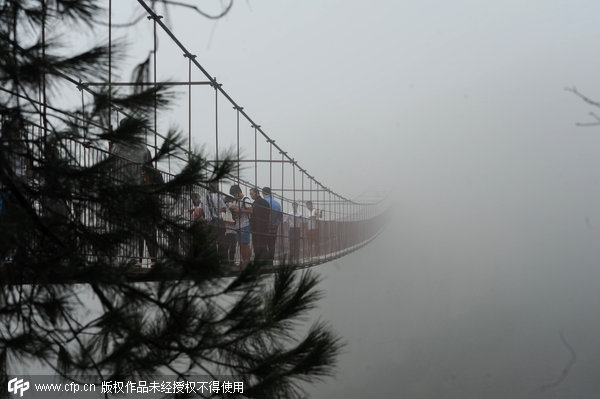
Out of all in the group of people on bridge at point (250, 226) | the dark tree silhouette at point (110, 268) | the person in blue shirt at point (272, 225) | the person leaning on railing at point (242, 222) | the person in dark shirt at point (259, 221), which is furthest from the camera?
the person in blue shirt at point (272, 225)

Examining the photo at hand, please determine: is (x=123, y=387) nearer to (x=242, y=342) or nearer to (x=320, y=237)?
(x=242, y=342)

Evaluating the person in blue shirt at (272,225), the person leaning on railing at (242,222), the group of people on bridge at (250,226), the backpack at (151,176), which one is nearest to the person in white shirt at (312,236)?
the group of people on bridge at (250,226)

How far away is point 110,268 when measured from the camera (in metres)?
1.83

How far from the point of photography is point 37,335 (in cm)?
187

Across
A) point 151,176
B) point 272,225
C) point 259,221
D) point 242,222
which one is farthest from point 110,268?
point 272,225

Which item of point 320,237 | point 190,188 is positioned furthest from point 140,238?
point 320,237

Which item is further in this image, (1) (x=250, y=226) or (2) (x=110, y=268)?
(1) (x=250, y=226)

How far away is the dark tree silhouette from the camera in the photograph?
1.80 m

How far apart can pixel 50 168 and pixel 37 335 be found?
37 cm

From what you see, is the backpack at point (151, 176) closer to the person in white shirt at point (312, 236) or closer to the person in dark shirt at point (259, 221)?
the person in dark shirt at point (259, 221)

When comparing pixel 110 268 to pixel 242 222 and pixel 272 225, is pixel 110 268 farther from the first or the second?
pixel 272 225

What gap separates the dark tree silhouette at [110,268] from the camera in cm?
180

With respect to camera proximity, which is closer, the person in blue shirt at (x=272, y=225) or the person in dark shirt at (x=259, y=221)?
the person in dark shirt at (x=259, y=221)

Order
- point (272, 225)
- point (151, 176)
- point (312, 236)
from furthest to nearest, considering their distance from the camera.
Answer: point (312, 236) → point (272, 225) → point (151, 176)
